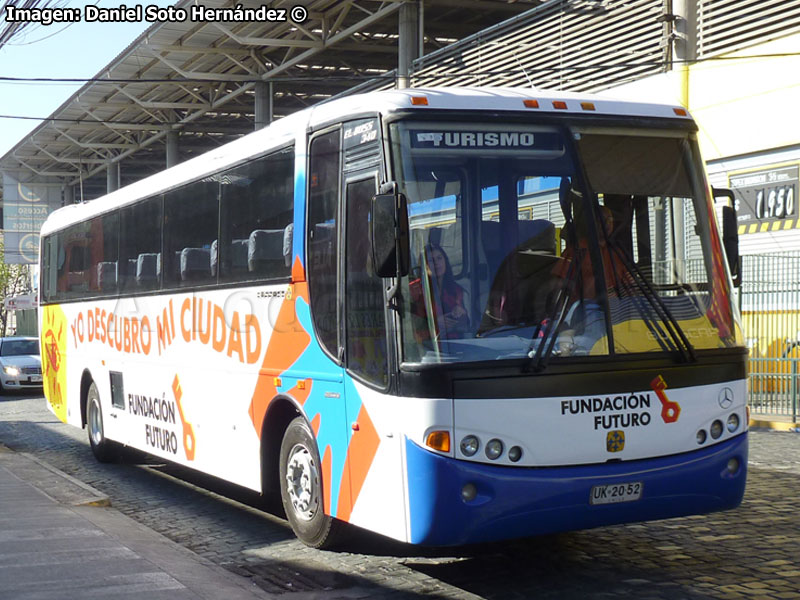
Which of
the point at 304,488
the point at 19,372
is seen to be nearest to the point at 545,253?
the point at 304,488

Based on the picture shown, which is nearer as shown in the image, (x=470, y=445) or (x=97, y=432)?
(x=470, y=445)

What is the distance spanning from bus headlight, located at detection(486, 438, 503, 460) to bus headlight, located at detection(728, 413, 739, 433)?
5.26 ft

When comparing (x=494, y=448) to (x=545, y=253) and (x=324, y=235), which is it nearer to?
(x=545, y=253)

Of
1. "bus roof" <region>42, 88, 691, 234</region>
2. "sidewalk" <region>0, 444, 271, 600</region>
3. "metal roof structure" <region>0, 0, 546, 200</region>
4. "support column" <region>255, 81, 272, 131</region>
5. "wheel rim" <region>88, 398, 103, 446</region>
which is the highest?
"metal roof structure" <region>0, 0, 546, 200</region>

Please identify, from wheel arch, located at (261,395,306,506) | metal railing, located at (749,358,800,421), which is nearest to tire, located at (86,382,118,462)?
wheel arch, located at (261,395,306,506)

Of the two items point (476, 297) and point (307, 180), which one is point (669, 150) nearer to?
point (476, 297)

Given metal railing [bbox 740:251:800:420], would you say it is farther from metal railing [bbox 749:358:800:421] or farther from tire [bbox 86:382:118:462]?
tire [bbox 86:382:118:462]

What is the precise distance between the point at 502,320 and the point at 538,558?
202 centimetres

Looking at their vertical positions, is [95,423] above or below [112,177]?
below

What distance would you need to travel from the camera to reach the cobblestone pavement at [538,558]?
657 centimetres

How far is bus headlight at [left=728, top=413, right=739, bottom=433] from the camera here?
6797mm

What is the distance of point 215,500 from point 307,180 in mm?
4142

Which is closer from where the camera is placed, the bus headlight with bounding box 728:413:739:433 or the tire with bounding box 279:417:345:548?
the bus headlight with bounding box 728:413:739:433

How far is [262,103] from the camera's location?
34219mm
